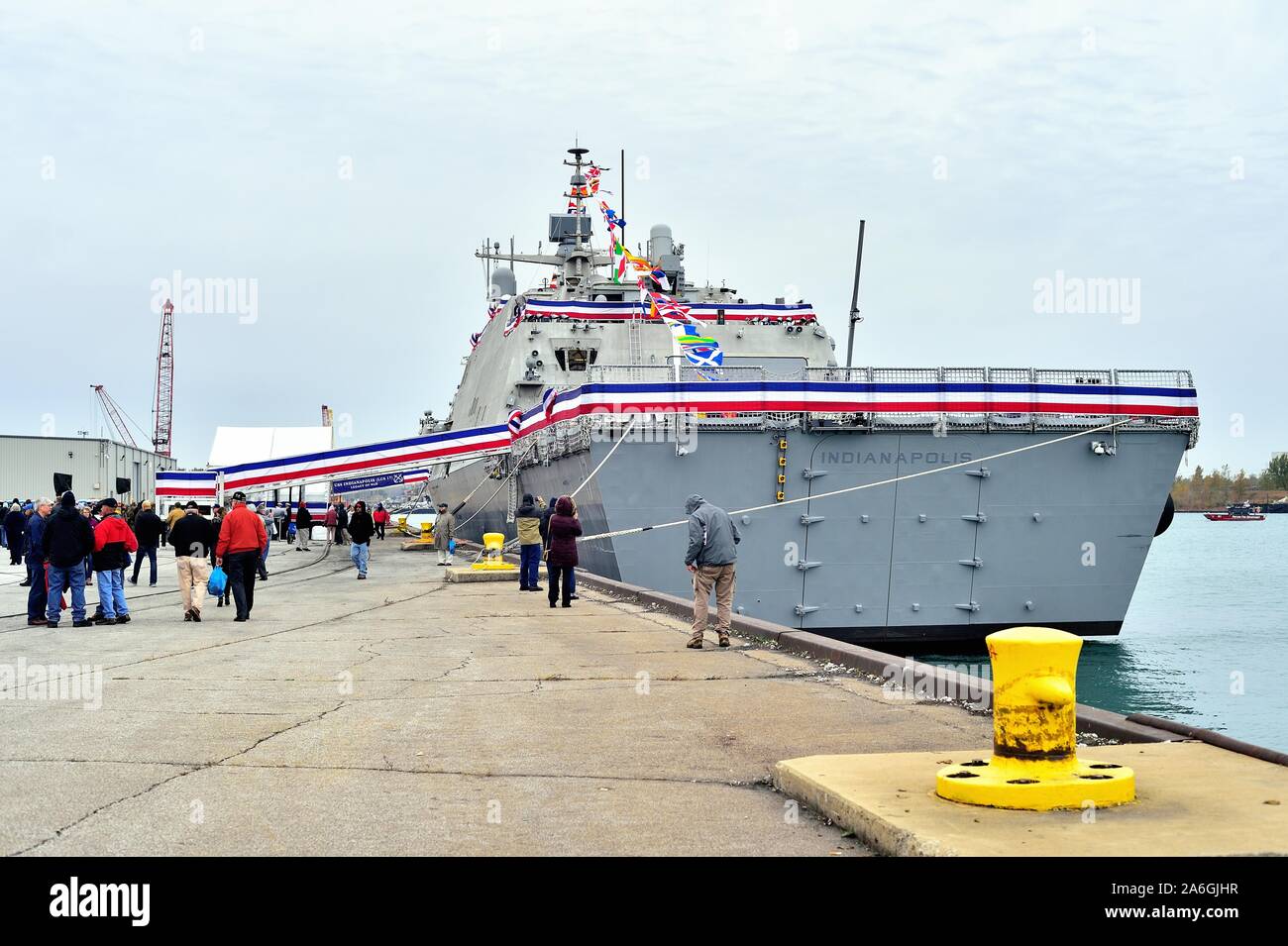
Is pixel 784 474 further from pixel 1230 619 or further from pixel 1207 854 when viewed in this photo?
pixel 1230 619

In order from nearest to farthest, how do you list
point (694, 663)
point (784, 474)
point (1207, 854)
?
point (1207, 854), point (694, 663), point (784, 474)

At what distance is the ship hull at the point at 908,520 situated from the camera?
754 inches

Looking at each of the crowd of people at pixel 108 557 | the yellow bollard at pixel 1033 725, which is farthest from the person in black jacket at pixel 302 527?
the yellow bollard at pixel 1033 725

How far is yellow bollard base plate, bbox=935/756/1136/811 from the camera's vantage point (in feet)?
15.8

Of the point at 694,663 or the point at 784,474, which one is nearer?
the point at 694,663

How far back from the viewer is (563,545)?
54.2 feet

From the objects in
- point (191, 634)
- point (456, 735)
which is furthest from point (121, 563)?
point (456, 735)

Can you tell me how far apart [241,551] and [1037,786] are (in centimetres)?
1308

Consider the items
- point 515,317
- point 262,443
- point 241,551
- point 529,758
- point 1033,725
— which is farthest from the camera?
point 262,443

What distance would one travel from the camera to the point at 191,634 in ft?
46.1

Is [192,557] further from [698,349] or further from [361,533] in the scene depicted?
→ [698,349]

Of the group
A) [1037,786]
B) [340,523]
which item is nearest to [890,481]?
[1037,786]
